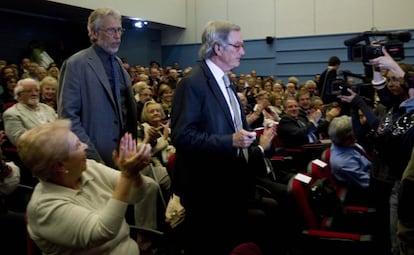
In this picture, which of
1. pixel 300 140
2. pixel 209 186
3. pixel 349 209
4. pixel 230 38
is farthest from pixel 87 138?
pixel 300 140

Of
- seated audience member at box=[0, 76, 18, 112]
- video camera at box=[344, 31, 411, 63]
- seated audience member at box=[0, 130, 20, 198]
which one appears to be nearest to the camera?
seated audience member at box=[0, 130, 20, 198]

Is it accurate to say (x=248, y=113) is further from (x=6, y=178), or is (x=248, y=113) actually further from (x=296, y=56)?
(x=296, y=56)

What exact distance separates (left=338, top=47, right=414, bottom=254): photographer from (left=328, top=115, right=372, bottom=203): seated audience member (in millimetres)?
278

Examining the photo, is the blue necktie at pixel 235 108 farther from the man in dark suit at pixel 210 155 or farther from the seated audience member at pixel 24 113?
the seated audience member at pixel 24 113

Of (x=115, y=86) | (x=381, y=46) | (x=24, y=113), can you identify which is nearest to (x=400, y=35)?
(x=381, y=46)

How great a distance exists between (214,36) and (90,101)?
0.63 metres

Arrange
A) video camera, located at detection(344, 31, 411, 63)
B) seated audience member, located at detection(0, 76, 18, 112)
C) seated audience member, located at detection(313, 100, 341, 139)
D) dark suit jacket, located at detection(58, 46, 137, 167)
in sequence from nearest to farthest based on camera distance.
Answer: dark suit jacket, located at detection(58, 46, 137, 167) → video camera, located at detection(344, 31, 411, 63) → seated audience member, located at detection(313, 100, 341, 139) → seated audience member, located at detection(0, 76, 18, 112)

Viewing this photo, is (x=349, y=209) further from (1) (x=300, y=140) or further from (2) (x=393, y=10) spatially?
(2) (x=393, y=10)

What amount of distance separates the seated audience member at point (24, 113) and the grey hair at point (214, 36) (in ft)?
6.77

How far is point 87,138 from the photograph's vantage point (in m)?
1.87

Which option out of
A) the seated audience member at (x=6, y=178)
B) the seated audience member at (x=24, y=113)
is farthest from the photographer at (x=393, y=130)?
the seated audience member at (x=24, y=113)

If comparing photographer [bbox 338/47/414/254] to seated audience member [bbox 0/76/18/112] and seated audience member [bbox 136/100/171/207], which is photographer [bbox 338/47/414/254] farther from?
seated audience member [bbox 0/76/18/112]

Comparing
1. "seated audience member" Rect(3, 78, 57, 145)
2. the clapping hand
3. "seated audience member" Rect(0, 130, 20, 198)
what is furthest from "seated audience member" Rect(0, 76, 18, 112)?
the clapping hand

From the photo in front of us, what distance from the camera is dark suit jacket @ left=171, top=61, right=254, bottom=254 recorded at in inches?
67.0
